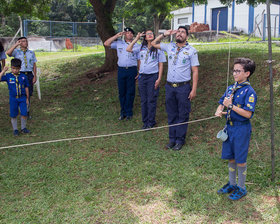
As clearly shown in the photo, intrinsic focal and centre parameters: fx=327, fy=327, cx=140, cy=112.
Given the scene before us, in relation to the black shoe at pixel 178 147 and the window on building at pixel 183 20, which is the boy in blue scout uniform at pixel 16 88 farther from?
the window on building at pixel 183 20

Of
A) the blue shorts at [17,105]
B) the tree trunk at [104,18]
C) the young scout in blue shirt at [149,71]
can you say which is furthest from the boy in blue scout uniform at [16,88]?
the tree trunk at [104,18]

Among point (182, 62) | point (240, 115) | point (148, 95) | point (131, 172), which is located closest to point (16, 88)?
point (148, 95)

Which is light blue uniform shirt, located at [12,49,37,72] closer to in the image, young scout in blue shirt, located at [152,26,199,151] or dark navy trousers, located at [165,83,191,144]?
young scout in blue shirt, located at [152,26,199,151]

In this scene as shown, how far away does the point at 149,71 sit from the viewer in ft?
21.1

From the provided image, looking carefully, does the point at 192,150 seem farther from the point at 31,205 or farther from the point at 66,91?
the point at 66,91

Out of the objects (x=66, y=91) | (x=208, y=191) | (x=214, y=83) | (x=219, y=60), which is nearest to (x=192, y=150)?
(x=208, y=191)

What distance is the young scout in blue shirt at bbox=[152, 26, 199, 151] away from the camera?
5312 millimetres

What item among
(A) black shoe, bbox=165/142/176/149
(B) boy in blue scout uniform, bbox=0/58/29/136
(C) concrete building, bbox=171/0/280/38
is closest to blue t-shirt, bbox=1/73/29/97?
(B) boy in blue scout uniform, bbox=0/58/29/136

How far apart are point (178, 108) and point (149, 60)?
1.33 m

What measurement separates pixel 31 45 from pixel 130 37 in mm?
16588

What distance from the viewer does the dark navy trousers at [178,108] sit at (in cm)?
542

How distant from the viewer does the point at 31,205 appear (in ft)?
12.6

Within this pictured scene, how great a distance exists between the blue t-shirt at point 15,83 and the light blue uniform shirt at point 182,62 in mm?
2991

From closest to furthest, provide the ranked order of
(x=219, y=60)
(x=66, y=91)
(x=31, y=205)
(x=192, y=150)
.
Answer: (x=31, y=205) → (x=192, y=150) → (x=219, y=60) → (x=66, y=91)
